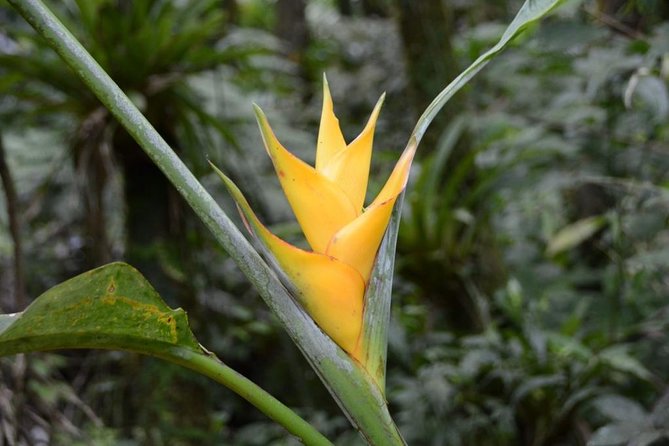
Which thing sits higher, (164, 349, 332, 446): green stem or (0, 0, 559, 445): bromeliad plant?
(0, 0, 559, 445): bromeliad plant

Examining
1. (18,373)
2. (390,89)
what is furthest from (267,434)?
(390,89)

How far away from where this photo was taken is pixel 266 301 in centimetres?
43

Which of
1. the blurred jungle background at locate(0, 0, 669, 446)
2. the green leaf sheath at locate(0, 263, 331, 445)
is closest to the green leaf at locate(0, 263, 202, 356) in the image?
the green leaf sheath at locate(0, 263, 331, 445)

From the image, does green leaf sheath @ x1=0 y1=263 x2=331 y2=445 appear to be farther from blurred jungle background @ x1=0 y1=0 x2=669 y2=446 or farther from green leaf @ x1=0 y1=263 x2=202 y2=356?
blurred jungle background @ x1=0 y1=0 x2=669 y2=446

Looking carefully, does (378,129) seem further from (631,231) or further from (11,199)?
(11,199)

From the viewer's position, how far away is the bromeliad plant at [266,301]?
407mm

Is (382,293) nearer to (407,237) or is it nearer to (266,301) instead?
(266,301)

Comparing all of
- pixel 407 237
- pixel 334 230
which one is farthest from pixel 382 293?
pixel 407 237

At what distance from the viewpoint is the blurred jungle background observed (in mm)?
1125

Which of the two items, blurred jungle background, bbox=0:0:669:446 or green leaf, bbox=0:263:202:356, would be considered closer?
green leaf, bbox=0:263:202:356

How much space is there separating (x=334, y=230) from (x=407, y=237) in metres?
0.99

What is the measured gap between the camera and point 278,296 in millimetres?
425

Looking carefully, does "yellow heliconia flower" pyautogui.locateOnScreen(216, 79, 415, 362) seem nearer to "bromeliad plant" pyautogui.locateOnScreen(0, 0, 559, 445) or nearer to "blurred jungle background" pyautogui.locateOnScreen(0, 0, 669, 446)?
"bromeliad plant" pyautogui.locateOnScreen(0, 0, 559, 445)

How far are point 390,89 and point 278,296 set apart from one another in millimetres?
2106
